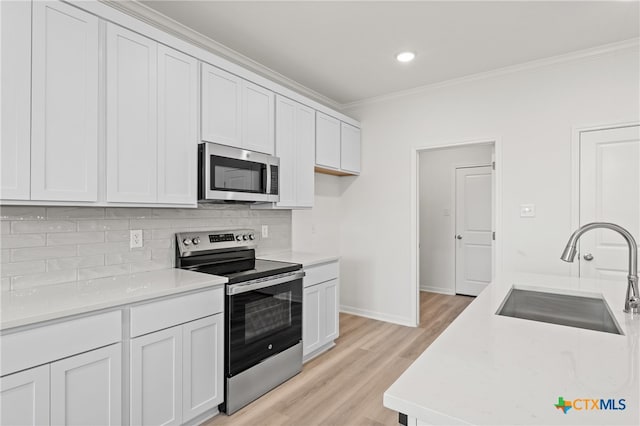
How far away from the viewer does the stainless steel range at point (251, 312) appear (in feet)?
7.30

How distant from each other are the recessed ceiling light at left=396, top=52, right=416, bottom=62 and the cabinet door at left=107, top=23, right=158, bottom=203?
1.95 metres

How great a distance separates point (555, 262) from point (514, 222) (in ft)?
1.55

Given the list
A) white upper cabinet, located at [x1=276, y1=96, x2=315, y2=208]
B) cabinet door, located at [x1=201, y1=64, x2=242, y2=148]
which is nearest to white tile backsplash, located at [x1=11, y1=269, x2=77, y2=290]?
cabinet door, located at [x1=201, y1=64, x2=242, y2=148]

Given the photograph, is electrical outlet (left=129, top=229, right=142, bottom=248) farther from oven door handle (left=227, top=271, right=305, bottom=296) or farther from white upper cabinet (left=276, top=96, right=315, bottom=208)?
white upper cabinet (left=276, top=96, right=315, bottom=208)

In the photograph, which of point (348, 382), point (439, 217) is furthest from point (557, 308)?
point (439, 217)

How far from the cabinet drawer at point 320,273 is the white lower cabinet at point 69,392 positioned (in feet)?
4.99

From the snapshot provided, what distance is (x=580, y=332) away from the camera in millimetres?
1203

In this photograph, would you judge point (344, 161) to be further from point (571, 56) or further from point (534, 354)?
point (534, 354)

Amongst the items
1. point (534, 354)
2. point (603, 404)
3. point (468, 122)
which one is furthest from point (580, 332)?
point (468, 122)

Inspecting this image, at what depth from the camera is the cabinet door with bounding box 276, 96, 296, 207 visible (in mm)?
3018

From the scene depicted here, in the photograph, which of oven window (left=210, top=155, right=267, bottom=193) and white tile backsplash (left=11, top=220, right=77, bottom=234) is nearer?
white tile backsplash (left=11, top=220, right=77, bottom=234)

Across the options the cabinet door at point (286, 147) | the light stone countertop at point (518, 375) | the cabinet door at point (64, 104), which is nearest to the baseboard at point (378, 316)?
the cabinet door at point (286, 147)

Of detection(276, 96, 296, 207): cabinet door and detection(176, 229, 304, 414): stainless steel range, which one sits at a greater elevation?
detection(276, 96, 296, 207): cabinet door

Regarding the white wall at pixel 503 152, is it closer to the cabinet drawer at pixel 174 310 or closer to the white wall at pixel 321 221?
the white wall at pixel 321 221
